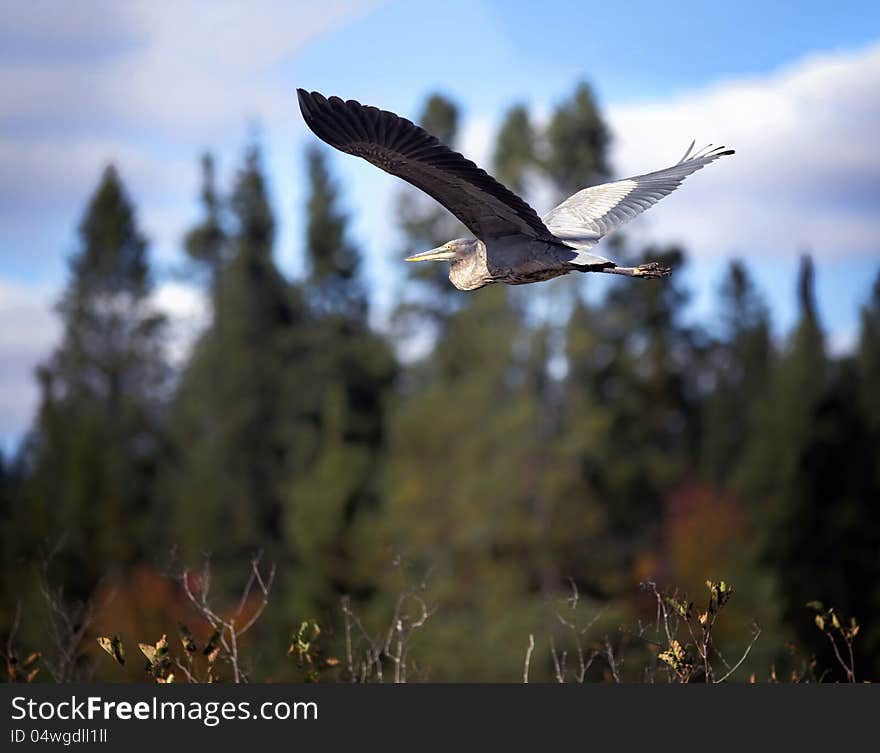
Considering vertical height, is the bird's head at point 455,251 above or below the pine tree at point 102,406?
below

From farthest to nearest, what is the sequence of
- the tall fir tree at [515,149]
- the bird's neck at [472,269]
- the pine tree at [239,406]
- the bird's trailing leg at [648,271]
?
1. the pine tree at [239,406]
2. the tall fir tree at [515,149]
3. the bird's neck at [472,269]
4. the bird's trailing leg at [648,271]

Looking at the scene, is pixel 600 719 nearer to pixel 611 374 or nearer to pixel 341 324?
pixel 611 374

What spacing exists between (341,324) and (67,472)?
12466 mm

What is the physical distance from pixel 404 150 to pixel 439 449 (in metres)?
29.4

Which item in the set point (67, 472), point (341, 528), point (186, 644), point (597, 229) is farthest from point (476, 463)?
point (186, 644)

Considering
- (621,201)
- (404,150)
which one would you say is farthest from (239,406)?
(404,150)

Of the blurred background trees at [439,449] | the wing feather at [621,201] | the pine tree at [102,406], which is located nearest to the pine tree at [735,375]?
the blurred background trees at [439,449]

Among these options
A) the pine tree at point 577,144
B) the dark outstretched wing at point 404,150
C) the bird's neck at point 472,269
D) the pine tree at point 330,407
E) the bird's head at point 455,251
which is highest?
A: the pine tree at point 577,144

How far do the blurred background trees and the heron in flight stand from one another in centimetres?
1927

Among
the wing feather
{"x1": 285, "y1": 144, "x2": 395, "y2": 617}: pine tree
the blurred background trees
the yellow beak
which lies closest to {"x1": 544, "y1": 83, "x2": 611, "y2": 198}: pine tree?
the blurred background trees

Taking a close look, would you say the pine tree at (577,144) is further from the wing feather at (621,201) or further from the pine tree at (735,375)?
the wing feather at (621,201)

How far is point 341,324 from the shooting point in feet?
161

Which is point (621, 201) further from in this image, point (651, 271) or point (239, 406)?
point (239, 406)

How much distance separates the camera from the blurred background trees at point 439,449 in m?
36.1
